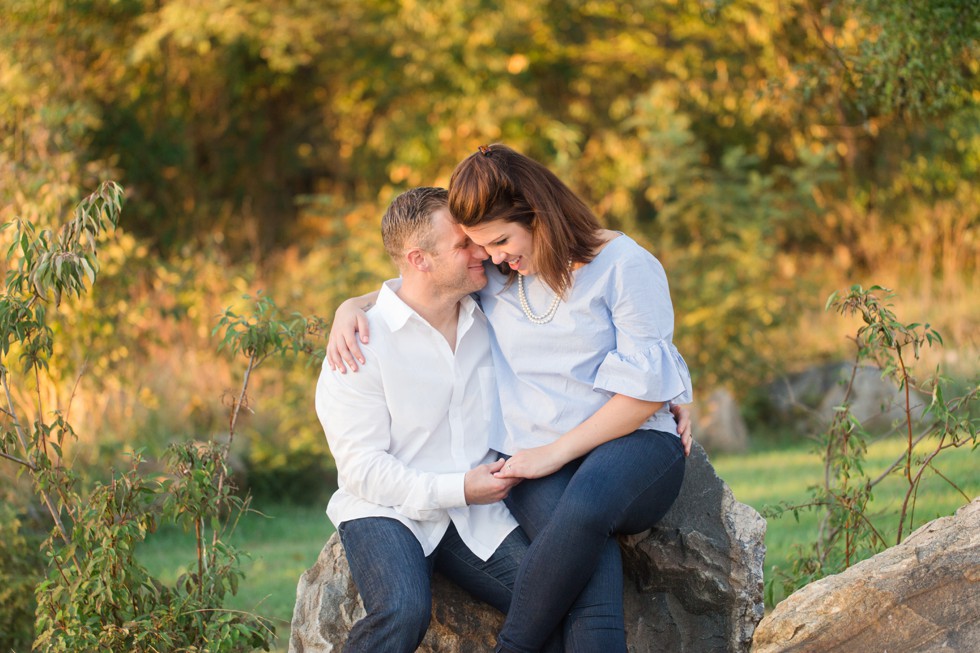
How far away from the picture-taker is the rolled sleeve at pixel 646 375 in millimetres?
2896

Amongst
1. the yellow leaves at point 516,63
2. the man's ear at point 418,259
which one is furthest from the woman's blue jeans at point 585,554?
the yellow leaves at point 516,63

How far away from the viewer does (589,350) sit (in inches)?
120

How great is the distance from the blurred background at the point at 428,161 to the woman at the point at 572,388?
216 centimetres

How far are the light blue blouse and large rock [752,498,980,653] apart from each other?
0.62m

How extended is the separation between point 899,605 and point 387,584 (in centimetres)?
132

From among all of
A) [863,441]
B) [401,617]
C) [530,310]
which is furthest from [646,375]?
[863,441]

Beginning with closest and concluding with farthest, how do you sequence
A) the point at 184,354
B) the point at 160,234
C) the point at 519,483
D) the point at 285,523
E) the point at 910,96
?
the point at 519,483 → the point at 910,96 → the point at 285,523 → the point at 184,354 → the point at 160,234

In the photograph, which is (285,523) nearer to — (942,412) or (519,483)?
(519,483)

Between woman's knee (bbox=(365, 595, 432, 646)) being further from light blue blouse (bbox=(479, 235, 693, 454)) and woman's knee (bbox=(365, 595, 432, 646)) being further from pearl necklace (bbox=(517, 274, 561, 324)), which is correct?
pearl necklace (bbox=(517, 274, 561, 324))

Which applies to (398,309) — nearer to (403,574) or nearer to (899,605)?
(403,574)

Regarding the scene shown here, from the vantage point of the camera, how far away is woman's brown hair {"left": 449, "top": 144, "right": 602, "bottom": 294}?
9.66ft

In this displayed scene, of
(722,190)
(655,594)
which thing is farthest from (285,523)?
(722,190)

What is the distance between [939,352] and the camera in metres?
8.41

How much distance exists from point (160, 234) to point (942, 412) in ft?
38.2
